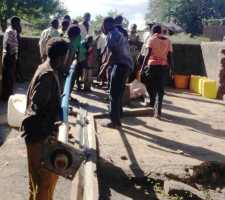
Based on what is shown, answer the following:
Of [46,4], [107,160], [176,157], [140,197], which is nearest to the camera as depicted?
[140,197]

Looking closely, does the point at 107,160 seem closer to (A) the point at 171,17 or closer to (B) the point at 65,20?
(B) the point at 65,20

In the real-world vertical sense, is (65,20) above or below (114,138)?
above

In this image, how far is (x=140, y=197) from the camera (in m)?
6.53

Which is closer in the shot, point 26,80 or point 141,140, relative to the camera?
point 141,140

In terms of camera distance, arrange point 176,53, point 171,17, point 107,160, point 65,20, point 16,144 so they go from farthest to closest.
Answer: point 171,17, point 176,53, point 65,20, point 16,144, point 107,160

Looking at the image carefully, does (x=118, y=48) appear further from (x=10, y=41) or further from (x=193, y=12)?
(x=193, y=12)

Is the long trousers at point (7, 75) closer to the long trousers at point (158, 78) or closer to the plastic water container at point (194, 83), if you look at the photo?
the long trousers at point (158, 78)

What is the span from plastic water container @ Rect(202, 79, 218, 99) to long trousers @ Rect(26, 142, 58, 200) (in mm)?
10886

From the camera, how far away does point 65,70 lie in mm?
6824

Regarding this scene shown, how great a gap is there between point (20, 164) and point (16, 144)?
43.9 inches

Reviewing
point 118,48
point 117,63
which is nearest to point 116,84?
point 117,63

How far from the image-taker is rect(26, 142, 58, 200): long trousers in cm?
487

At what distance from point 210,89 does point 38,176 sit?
11.0 m

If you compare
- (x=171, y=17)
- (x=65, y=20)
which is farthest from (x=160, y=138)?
(x=171, y=17)
